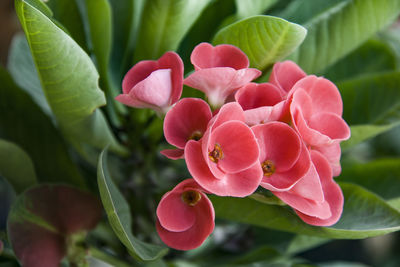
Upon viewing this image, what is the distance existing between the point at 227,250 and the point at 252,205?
252 mm

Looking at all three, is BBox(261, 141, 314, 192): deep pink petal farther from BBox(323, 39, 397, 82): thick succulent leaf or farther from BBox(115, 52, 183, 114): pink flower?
BBox(323, 39, 397, 82): thick succulent leaf

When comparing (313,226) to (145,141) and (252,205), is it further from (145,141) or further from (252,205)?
(145,141)

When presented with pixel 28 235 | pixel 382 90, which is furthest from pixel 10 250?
pixel 382 90

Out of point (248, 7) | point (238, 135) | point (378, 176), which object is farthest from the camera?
point (378, 176)

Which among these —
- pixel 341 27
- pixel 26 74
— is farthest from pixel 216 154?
A: pixel 26 74

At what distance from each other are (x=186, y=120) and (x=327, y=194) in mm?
131

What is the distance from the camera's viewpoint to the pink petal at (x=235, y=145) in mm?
315

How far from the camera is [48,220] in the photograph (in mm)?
440

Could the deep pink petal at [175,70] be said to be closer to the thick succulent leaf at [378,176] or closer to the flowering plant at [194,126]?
the flowering plant at [194,126]

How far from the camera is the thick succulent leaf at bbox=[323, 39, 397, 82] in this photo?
0.58 m

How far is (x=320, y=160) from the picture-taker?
1.16 feet

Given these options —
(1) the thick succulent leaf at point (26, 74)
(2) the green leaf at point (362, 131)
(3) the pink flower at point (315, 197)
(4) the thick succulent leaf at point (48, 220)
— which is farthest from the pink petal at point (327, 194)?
(1) the thick succulent leaf at point (26, 74)

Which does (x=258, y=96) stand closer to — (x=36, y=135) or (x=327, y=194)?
(x=327, y=194)

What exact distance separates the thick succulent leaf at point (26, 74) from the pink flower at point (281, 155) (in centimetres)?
32
